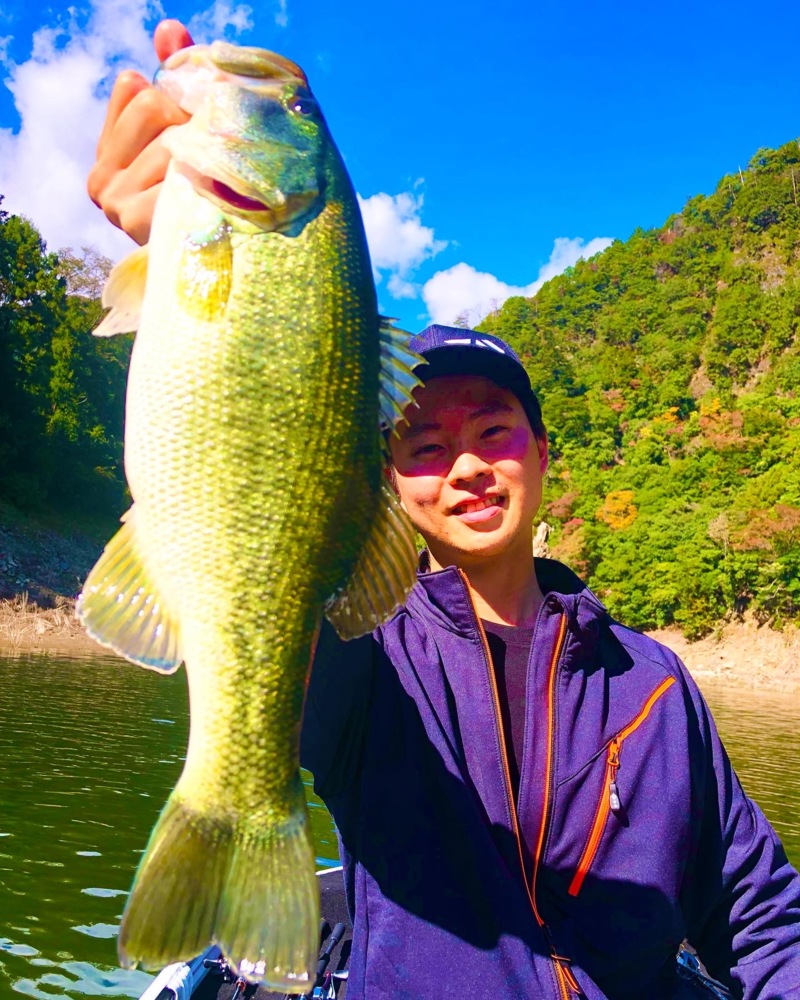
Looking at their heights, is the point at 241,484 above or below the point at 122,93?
below

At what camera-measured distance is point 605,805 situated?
2.39m

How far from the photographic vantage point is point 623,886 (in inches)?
91.4

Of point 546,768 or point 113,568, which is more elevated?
point 113,568

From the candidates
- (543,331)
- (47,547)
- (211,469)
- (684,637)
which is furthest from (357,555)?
(543,331)

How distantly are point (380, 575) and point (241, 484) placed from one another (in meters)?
0.38

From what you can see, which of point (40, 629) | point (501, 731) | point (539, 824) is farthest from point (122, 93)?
point (40, 629)

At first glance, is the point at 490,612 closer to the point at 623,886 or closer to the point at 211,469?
the point at 623,886

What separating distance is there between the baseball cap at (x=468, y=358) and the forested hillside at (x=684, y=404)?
36536 mm

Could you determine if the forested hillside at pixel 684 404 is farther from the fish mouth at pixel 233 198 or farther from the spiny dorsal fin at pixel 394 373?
the fish mouth at pixel 233 198

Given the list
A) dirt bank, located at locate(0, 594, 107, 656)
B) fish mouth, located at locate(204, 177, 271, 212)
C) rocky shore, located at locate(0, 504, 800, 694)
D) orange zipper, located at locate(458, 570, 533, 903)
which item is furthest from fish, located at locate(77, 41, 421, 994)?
dirt bank, located at locate(0, 594, 107, 656)

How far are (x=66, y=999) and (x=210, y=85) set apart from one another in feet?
20.2

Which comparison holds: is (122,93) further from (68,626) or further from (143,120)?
(68,626)

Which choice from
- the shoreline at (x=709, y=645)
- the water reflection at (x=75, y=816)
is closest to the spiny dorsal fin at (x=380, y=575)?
the water reflection at (x=75, y=816)

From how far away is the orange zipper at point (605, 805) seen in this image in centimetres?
234
